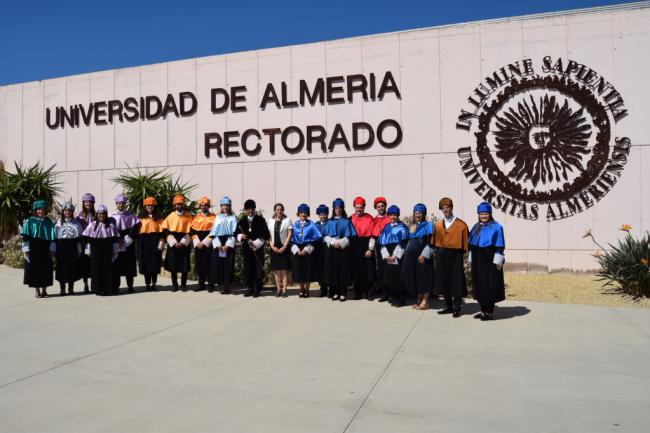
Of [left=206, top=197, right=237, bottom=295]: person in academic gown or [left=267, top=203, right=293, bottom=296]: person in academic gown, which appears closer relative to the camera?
[left=267, top=203, right=293, bottom=296]: person in academic gown

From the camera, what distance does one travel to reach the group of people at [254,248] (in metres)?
8.39

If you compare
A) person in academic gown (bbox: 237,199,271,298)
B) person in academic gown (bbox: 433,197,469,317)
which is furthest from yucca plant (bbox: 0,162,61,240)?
person in academic gown (bbox: 433,197,469,317)

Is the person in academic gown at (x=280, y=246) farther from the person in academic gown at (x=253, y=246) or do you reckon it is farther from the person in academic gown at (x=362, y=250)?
the person in academic gown at (x=362, y=250)

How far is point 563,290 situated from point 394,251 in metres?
3.92

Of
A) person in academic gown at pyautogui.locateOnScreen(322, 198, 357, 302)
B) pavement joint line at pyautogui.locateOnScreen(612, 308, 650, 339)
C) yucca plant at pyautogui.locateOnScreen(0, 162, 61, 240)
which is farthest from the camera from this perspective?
yucca plant at pyautogui.locateOnScreen(0, 162, 61, 240)

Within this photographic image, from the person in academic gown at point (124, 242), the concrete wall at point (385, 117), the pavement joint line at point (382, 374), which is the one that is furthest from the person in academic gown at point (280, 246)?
the concrete wall at point (385, 117)

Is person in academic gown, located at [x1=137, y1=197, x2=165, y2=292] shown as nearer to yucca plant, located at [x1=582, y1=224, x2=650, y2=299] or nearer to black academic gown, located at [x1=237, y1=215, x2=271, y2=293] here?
black academic gown, located at [x1=237, y1=215, x2=271, y2=293]

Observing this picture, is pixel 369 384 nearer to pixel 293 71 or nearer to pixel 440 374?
pixel 440 374

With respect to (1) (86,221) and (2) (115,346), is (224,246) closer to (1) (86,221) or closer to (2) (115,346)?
(1) (86,221)

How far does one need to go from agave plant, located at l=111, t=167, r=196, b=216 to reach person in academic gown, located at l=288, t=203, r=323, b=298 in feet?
17.7

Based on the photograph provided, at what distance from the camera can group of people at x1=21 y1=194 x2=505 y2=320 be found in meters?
8.39

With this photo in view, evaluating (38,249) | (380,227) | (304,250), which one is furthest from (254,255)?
(38,249)

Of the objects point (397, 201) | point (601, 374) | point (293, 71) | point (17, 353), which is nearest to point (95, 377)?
point (17, 353)

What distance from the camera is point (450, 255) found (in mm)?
7734
